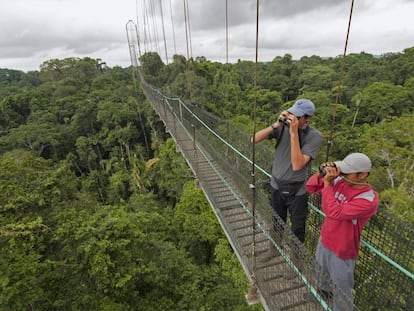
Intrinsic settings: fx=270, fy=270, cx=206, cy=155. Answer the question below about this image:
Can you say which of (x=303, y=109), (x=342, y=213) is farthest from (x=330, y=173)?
(x=303, y=109)

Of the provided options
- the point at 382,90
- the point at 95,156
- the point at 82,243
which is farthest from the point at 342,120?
the point at 82,243

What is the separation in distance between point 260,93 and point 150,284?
14.4 meters

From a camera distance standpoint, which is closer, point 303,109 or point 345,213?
point 345,213

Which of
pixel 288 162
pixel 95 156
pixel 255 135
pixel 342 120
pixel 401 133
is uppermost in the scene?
pixel 255 135

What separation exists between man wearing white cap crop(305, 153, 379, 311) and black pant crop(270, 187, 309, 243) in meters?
0.22

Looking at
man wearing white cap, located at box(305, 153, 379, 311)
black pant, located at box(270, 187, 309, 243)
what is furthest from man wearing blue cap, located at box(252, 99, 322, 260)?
man wearing white cap, located at box(305, 153, 379, 311)

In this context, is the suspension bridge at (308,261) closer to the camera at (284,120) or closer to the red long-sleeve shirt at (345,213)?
the red long-sleeve shirt at (345,213)

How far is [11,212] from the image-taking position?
11.8 feet

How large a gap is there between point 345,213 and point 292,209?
0.44 m

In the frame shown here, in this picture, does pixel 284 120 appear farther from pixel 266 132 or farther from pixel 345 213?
pixel 345 213

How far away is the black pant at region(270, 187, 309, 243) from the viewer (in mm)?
1409

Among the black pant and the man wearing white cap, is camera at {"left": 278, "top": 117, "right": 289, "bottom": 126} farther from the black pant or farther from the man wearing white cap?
the black pant

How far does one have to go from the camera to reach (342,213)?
1014 millimetres

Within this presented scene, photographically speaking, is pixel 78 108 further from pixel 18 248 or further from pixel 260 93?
pixel 18 248
